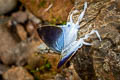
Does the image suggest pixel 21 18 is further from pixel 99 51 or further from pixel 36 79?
pixel 99 51

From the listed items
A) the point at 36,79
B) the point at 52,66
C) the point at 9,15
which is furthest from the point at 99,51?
the point at 9,15

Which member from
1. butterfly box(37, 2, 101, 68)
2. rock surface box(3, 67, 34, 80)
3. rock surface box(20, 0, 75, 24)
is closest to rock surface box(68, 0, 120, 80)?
butterfly box(37, 2, 101, 68)

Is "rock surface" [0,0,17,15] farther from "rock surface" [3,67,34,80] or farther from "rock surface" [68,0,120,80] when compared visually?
"rock surface" [68,0,120,80]

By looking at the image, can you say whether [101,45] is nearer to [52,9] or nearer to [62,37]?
[62,37]

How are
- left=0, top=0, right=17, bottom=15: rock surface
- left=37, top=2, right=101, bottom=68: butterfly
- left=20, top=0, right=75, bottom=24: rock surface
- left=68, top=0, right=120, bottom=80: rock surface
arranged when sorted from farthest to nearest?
left=0, top=0, right=17, bottom=15: rock surface < left=20, top=0, right=75, bottom=24: rock surface < left=37, top=2, right=101, bottom=68: butterfly < left=68, top=0, right=120, bottom=80: rock surface

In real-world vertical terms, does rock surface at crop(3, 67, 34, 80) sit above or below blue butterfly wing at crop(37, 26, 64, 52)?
below

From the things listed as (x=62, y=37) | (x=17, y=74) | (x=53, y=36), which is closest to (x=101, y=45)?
(x=62, y=37)
